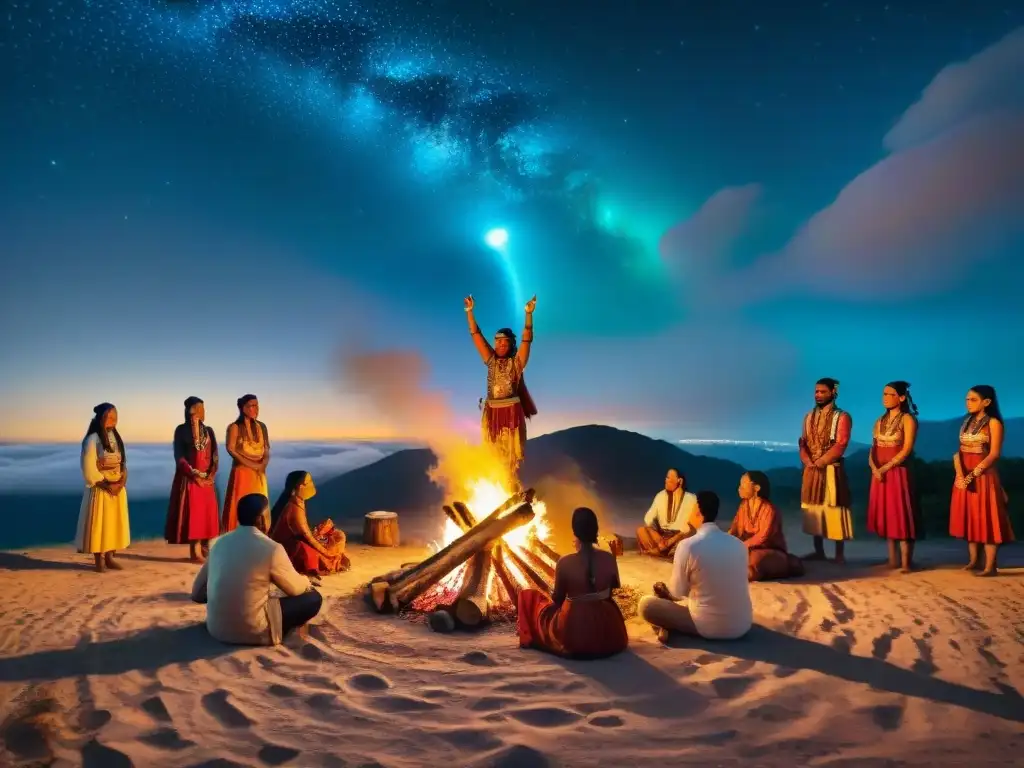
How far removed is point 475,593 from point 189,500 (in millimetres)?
5006

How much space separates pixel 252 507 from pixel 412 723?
2.25m

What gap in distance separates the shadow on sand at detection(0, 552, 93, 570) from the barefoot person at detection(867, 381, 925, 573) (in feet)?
34.6

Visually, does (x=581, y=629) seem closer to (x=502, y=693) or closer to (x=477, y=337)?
(x=502, y=693)

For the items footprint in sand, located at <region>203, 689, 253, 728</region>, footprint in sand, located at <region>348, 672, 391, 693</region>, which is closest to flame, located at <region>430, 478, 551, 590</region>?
footprint in sand, located at <region>348, 672, 391, 693</region>

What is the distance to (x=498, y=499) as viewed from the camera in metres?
8.68

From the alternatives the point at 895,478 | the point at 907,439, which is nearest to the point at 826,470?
the point at 895,478

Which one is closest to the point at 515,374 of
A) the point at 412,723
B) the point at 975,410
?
the point at 412,723

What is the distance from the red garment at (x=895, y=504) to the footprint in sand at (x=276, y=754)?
7.51 metres

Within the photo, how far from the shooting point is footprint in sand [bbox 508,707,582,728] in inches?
156

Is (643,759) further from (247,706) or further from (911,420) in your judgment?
(911,420)

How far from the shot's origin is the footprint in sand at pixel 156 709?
4.03 metres

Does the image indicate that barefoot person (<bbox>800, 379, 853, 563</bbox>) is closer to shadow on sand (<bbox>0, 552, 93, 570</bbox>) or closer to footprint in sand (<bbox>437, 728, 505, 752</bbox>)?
footprint in sand (<bbox>437, 728, 505, 752</bbox>)

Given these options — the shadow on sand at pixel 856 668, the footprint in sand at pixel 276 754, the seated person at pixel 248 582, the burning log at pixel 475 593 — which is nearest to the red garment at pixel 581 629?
the shadow on sand at pixel 856 668

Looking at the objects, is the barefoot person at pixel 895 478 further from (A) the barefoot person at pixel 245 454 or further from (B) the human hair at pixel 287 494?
(A) the barefoot person at pixel 245 454
